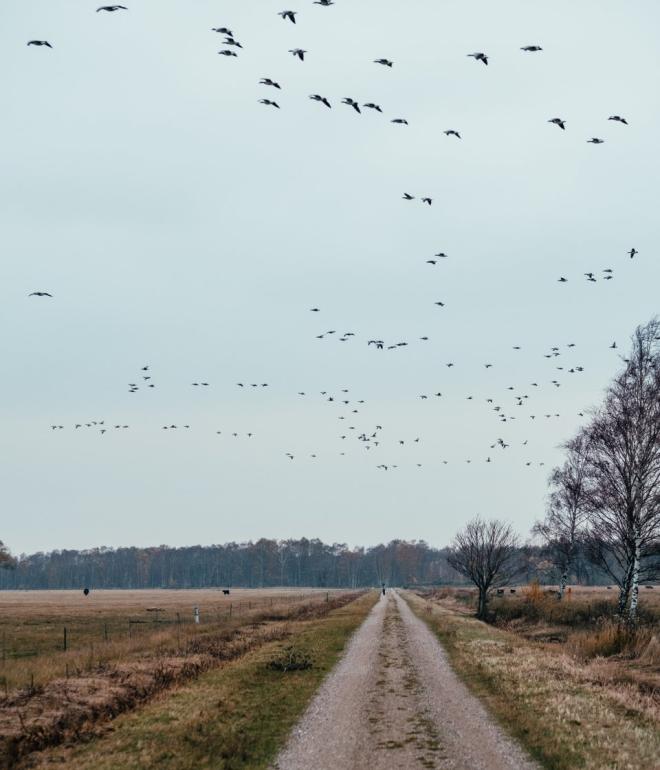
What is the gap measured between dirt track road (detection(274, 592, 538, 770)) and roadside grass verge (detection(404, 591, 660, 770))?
0.57 m

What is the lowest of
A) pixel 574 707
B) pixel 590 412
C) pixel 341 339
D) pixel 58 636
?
pixel 58 636

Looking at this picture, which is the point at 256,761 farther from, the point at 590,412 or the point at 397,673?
the point at 590,412

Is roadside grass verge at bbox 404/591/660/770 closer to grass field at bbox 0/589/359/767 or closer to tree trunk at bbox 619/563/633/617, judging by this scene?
tree trunk at bbox 619/563/633/617

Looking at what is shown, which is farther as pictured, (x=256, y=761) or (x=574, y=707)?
(x=574, y=707)

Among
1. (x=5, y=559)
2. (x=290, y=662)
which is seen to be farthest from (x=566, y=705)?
(x=5, y=559)

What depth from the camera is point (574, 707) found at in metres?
17.7

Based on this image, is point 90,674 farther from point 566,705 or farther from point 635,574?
point 635,574

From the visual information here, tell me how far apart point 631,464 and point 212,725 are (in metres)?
25.0

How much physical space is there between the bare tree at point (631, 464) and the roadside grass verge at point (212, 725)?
17.1 metres

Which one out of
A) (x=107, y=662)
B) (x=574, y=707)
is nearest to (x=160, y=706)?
(x=107, y=662)

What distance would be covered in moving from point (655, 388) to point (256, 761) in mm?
27747

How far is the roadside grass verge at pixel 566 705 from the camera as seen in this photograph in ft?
45.1

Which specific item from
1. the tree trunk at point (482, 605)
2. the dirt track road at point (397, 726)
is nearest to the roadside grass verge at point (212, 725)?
the dirt track road at point (397, 726)

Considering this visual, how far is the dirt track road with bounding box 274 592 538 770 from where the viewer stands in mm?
13461
